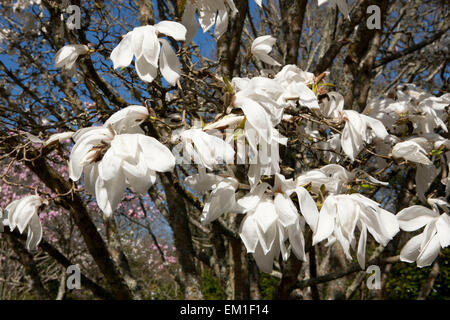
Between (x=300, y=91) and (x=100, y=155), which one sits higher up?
(x=300, y=91)

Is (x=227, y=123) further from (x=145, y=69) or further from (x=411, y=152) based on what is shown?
(x=411, y=152)

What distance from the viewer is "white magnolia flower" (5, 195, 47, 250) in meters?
0.96

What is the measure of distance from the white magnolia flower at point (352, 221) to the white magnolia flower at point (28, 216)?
71 centimetres

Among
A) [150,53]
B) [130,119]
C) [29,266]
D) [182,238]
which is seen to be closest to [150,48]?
[150,53]

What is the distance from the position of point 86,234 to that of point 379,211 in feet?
4.34

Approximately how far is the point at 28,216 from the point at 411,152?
111 cm

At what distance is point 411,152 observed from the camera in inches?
45.8

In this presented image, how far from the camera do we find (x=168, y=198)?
2102 millimetres

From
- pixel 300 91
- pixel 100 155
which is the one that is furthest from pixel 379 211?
pixel 100 155

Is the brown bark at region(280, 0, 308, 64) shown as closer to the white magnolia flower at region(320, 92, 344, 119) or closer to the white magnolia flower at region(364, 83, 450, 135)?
the white magnolia flower at region(364, 83, 450, 135)

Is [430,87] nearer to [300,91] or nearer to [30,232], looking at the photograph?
[300,91]
